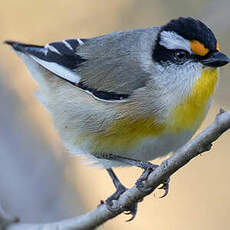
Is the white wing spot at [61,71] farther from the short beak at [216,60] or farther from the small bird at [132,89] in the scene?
the short beak at [216,60]

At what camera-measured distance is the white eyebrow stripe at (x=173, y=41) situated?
4123 millimetres

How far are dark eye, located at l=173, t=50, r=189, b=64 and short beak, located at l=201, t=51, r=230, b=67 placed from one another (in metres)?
0.16

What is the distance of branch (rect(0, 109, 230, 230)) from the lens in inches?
117

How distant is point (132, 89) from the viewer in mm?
4395

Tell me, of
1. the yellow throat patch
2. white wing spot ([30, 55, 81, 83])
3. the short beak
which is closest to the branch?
the yellow throat patch

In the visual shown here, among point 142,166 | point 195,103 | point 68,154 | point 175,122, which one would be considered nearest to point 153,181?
point 142,166

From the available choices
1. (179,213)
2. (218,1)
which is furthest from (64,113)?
(179,213)

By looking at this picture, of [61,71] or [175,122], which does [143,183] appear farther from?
[61,71]

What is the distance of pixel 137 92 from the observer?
171 inches

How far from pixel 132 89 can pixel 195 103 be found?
0.55m

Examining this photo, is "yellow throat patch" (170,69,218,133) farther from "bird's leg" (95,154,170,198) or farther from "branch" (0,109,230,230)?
"branch" (0,109,230,230)

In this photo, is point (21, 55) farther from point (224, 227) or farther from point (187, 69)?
point (224, 227)

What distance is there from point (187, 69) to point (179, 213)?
3.22 m

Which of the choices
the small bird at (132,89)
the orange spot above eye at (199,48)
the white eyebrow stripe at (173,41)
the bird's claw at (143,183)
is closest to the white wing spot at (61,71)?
the small bird at (132,89)
